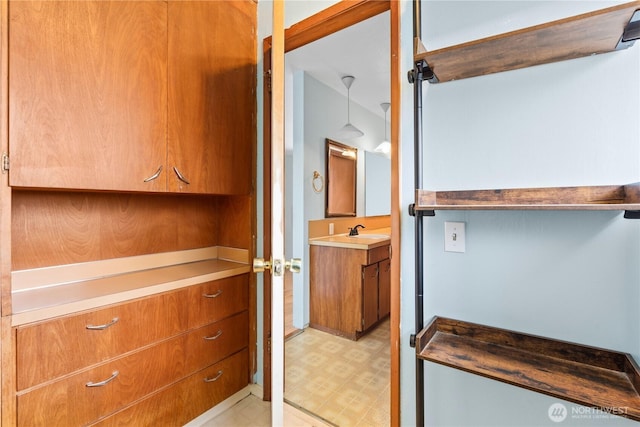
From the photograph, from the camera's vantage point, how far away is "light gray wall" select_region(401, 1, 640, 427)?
96 cm

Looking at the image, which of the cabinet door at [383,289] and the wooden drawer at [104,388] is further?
the cabinet door at [383,289]

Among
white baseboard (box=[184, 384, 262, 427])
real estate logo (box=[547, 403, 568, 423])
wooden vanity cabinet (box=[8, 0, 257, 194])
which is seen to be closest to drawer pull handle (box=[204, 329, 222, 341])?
white baseboard (box=[184, 384, 262, 427])

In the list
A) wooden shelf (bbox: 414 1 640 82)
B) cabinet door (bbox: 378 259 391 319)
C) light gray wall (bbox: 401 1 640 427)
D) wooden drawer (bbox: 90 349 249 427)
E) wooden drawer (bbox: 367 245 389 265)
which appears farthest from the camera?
Answer: cabinet door (bbox: 378 259 391 319)

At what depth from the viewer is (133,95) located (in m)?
1.39

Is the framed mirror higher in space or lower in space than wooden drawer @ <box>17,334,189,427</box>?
higher

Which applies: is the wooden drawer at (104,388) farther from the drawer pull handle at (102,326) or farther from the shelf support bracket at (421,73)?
the shelf support bracket at (421,73)

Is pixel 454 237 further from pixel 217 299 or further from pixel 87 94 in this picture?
pixel 87 94

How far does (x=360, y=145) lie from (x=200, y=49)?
8.46ft

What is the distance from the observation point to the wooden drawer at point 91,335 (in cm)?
109

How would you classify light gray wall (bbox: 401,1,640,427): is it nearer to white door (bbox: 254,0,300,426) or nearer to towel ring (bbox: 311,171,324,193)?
white door (bbox: 254,0,300,426)

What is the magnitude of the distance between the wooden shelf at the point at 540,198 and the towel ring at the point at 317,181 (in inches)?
78.0

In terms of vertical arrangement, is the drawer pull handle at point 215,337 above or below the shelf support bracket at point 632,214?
below

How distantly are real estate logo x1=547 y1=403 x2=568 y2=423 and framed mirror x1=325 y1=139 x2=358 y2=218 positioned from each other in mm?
2423

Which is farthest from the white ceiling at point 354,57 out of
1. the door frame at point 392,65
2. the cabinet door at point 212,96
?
the cabinet door at point 212,96
